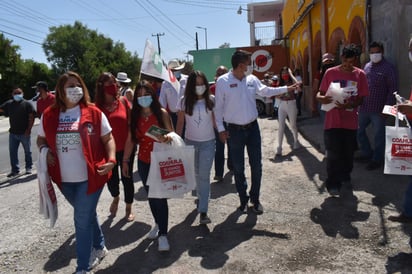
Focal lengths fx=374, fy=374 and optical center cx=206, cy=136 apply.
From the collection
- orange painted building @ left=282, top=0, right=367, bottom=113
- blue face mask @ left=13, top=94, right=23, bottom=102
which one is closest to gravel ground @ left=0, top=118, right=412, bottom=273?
blue face mask @ left=13, top=94, right=23, bottom=102

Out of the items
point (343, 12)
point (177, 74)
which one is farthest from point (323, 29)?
point (177, 74)

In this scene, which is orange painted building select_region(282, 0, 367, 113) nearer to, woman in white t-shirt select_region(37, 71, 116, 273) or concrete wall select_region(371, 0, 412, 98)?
concrete wall select_region(371, 0, 412, 98)

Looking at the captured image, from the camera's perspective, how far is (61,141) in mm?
3088

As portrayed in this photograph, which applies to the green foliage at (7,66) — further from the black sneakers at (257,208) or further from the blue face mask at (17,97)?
the black sneakers at (257,208)

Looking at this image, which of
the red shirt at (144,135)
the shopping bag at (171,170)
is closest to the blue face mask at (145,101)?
the red shirt at (144,135)

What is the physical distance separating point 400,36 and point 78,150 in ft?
17.5

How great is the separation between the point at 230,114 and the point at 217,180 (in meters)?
2.04

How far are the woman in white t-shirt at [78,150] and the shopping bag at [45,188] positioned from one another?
0.04m

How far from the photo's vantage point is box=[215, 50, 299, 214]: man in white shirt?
4375 mm

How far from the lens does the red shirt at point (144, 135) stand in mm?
3854

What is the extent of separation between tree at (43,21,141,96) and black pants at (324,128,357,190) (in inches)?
1692

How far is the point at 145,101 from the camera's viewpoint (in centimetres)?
381

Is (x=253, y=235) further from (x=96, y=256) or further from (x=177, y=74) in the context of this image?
(x=177, y=74)

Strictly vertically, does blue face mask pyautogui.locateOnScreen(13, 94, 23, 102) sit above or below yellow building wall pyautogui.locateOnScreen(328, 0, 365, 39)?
below
